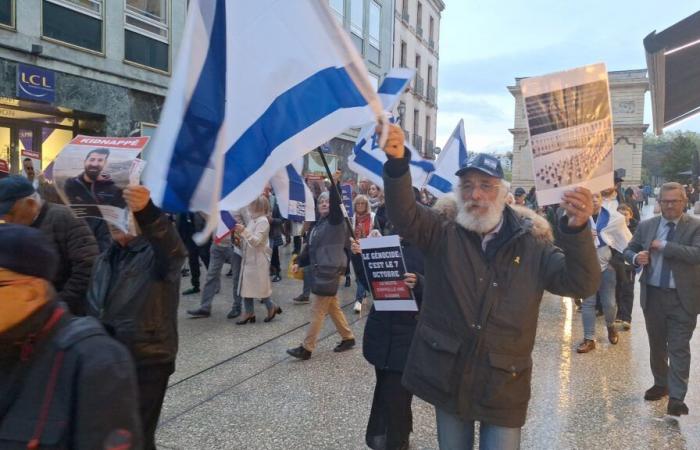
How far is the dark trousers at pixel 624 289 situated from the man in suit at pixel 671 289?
2196 millimetres

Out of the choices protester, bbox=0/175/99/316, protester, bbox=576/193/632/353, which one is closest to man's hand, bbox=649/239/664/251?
protester, bbox=576/193/632/353

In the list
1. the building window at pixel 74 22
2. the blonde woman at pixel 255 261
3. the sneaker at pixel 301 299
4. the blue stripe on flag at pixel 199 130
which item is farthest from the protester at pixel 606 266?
the building window at pixel 74 22

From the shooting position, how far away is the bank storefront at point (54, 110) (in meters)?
10.8

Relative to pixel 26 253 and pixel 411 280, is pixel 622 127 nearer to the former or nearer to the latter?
pixel 411 280

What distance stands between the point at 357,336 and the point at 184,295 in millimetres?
3460

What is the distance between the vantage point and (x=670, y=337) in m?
4.72

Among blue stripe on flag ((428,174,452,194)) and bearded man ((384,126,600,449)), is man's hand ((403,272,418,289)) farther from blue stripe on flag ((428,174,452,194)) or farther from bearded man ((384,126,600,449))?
blue stripe on flag ((428,174,452,194))

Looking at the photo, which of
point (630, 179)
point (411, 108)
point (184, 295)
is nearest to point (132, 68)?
point (184, 295)

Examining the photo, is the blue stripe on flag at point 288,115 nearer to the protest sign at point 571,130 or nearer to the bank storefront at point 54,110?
the protest sign at point 571,130

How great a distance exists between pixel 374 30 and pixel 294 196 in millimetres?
23316

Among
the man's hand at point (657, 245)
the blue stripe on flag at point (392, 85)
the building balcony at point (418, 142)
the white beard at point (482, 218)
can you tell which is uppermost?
the building balcony at point (418, 142)

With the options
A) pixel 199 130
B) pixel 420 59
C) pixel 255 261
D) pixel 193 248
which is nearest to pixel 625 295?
pixel 255 261

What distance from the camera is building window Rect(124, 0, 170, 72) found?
43.8 feet

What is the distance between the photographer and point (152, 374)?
2850 mm
